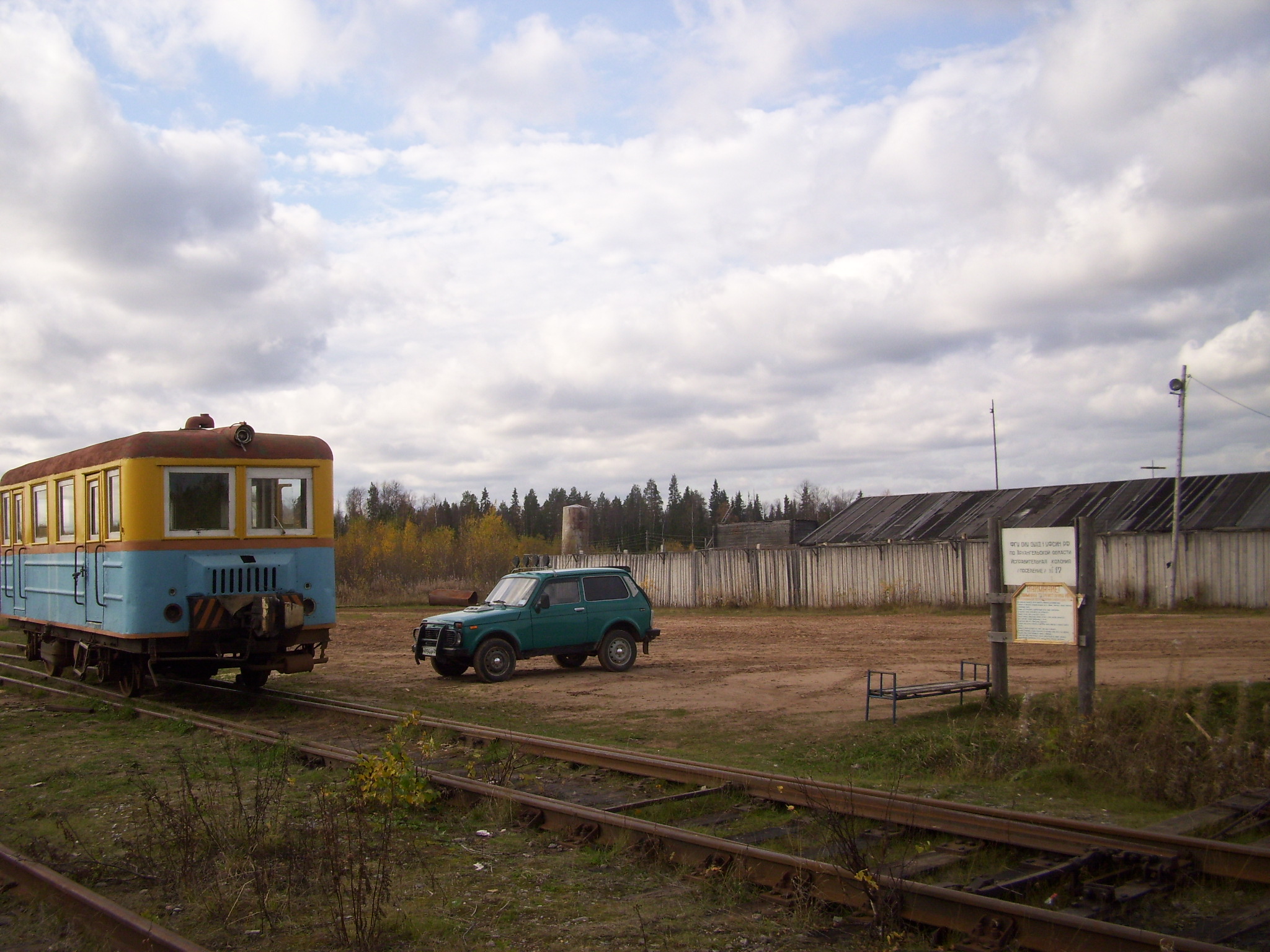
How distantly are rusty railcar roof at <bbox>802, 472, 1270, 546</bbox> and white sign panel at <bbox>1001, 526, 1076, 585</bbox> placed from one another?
55.6 ft

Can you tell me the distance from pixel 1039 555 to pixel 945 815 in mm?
4876

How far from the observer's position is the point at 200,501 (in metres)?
12.8

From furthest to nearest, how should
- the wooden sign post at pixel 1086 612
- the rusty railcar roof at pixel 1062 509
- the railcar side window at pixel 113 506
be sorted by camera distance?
1. the rusty railcar roof at pixel 1062 509
2. the railcar side window at pixel 113 506
3. the wooden sign post at pixel 1086 612

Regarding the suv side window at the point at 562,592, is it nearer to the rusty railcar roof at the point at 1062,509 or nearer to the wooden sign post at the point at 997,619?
the wooden sign post at the point at 997,619

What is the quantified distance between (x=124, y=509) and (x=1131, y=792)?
11390 mm

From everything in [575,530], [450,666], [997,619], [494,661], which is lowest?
[450,666]

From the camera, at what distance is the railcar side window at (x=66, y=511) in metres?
14.3

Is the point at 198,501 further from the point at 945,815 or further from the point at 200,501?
the point at 945,815

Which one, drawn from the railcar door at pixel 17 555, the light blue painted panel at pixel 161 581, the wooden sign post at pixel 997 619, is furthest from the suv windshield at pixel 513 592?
the wooden sign post at pixel 997 619

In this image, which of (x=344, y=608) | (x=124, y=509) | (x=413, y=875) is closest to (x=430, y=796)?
(x=413, y=875)

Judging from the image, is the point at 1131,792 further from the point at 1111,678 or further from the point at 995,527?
the point at 1111,678

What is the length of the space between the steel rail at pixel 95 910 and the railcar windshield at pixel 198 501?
274 inches

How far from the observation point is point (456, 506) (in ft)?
464

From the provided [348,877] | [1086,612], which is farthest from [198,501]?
[1086,612]
